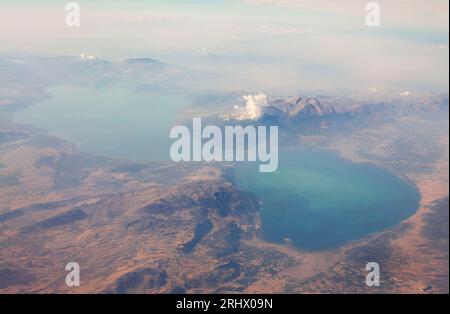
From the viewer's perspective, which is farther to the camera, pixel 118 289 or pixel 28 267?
pixel 28 267

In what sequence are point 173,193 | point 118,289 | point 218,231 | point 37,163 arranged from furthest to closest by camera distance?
point 37,163 < point 173,193 < point 218,231 < point 118,289

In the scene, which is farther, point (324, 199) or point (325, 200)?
point (324, 199)

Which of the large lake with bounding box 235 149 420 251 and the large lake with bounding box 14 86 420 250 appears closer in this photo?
the large lake with bounding box 235 149 420 251

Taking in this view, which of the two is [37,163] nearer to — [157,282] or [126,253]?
[126,253]

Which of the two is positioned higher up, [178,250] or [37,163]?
[37,163]

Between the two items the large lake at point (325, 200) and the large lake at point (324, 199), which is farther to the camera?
the large lake at point (324, 199)

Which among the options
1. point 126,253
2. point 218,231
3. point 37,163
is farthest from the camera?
point 37,163

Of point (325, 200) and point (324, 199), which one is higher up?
point (324, 199)

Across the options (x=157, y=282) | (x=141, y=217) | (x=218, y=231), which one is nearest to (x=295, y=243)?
(x=218, y=231)
